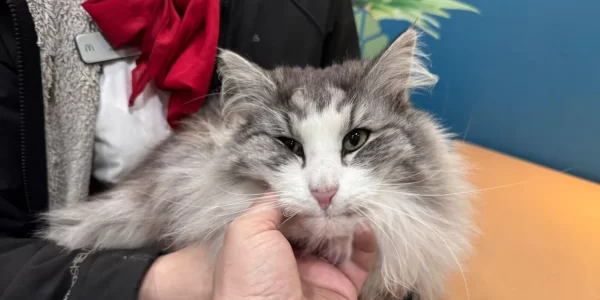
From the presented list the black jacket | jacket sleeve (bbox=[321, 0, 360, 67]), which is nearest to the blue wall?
jacket sleeve (bbox=[321, 0, 360, 67])

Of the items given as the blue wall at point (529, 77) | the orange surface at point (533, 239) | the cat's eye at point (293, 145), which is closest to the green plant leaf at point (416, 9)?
the blue wall at point (529, 77)

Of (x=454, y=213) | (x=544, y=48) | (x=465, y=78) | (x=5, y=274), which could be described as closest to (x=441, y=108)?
(x=465, y=78)

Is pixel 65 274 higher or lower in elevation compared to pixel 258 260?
lower

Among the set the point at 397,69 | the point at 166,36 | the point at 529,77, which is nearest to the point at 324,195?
the point at 397,69

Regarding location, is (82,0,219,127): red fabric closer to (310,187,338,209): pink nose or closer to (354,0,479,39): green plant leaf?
(310,187,338,209): pink nose

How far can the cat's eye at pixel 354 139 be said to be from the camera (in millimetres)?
979

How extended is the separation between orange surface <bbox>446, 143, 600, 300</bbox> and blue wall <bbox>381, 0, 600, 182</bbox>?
151 mm

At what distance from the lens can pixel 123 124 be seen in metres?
1.28

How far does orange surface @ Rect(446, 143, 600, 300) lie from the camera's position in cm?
142

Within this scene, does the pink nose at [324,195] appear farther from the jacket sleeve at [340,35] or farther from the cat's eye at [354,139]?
the jacket sleeve at [340,35]

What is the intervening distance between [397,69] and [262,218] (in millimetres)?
495

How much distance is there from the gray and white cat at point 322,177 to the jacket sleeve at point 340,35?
0.45 metres

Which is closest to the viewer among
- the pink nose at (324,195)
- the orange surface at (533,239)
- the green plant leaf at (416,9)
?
the pink nose at (324,195)

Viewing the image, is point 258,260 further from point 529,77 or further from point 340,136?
point 529,77
